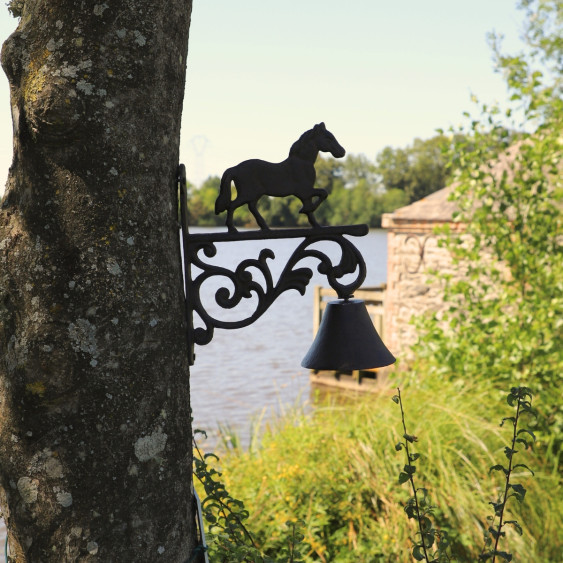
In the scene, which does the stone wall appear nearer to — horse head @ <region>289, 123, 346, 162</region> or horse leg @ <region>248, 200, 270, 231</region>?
horse head @ <region>289, 123, 346, 162</region>

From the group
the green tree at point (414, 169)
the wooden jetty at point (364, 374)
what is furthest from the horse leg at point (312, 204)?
the green tree at point (414, 169)

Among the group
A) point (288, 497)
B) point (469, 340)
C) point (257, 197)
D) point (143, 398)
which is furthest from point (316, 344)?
point (469, 340)

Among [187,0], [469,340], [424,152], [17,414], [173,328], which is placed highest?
[424,152]

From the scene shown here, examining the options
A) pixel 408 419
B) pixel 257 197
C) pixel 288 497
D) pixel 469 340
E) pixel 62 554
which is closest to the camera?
pixel 62 554

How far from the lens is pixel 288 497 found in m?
5.47

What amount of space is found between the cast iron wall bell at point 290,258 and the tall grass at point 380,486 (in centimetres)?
270

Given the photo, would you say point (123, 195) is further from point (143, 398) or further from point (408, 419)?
point (408, 419)

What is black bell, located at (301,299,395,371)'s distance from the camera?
2719 mm

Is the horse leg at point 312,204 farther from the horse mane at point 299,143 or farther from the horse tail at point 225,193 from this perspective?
the horse tail at point 225,193

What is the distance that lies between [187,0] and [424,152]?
228ft

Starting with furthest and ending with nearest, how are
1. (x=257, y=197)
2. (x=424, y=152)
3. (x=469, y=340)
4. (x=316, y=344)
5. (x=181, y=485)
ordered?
(x=424, y=152) → (x=469, y=340) → (x=316, y=344) → (x=257, y=197) → (x=181, y=485)

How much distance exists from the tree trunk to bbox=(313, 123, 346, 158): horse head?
641mm

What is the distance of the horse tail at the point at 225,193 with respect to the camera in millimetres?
2482

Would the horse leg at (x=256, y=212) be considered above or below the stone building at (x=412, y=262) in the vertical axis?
above
